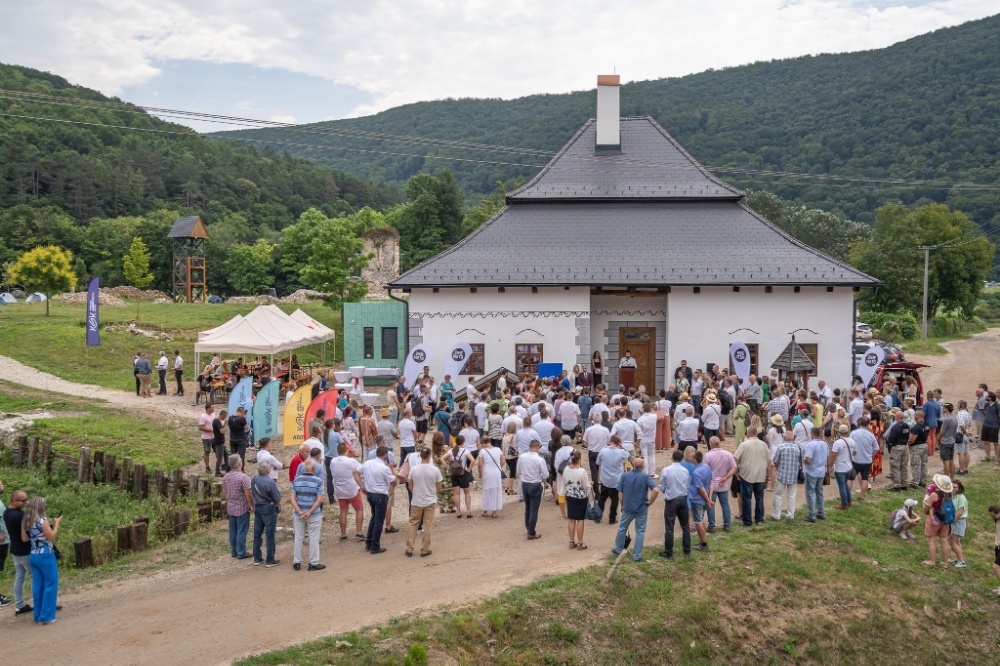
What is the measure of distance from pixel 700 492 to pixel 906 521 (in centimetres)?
429

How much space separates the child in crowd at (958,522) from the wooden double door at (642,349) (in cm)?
1234

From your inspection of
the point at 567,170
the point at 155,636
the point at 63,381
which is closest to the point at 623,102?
the point at 567,170

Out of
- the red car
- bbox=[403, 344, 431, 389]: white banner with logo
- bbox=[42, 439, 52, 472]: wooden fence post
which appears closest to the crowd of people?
the red car

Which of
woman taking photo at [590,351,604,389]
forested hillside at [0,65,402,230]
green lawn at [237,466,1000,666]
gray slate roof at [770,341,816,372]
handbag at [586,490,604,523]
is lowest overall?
green lawn at [237,466,1000,666]

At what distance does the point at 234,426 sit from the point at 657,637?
844cm

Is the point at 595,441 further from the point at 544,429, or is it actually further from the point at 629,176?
the point at 629,176

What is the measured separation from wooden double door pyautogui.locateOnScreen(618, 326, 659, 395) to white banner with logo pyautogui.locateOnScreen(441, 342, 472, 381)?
16.0 ft

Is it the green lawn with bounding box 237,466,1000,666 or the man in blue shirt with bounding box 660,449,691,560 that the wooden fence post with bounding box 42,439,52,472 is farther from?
the man in blue shirt with bounding box 660,449,691,560

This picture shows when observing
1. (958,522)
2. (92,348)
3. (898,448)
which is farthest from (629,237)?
(92,348)

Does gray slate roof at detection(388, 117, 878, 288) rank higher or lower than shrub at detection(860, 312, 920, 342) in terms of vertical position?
higher

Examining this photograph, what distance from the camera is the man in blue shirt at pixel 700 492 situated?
1059 cm

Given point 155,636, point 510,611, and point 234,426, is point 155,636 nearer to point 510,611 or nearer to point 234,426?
point 510,611

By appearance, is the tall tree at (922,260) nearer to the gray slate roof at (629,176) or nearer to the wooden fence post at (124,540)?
the gray slate roof at (629,176)

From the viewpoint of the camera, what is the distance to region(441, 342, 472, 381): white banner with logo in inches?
864
